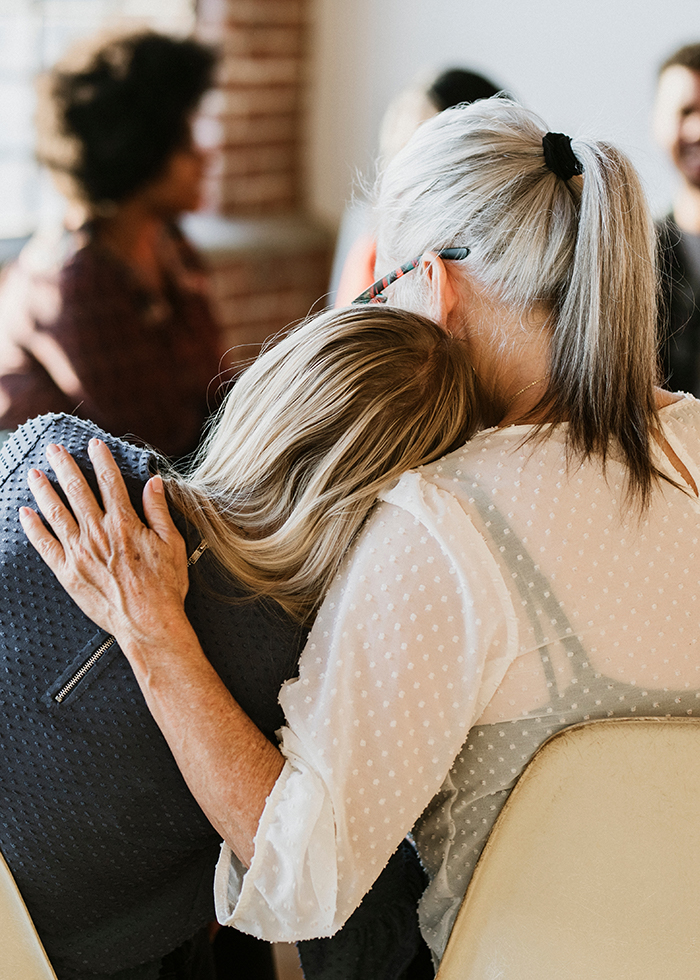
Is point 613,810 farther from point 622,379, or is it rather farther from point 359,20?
point 359,20

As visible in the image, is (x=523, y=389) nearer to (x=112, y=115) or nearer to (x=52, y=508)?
(x=52, y=508)

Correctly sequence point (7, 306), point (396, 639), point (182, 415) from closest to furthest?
1. point (396, 639)
2. point (7, 306)
3. point (182, 415)

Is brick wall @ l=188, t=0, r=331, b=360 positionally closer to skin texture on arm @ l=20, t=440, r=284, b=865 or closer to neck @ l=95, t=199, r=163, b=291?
neck @ l=95, t=199, r=163, b=291

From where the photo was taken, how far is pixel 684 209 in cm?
250

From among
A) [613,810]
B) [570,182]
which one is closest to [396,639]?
[613,810]

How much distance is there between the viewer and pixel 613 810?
2.93 ft

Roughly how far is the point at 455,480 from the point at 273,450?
0.19 metres

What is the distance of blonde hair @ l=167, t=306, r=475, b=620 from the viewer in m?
0.96

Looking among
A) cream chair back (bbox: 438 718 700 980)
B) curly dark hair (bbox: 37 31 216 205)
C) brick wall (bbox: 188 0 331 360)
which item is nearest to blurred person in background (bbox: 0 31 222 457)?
curly dark hair (bbox: 37 31 216 205)

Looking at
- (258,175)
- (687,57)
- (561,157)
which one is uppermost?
(687,57)

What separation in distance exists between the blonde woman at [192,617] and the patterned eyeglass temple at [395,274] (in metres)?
0.12

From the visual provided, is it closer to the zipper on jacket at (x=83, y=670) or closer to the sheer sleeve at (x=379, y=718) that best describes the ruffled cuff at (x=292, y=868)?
the sheer sleeve at (x=379, y=718)

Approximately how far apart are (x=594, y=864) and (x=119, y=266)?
6.55 feet

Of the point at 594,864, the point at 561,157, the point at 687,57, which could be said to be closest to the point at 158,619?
the point at 594,864
